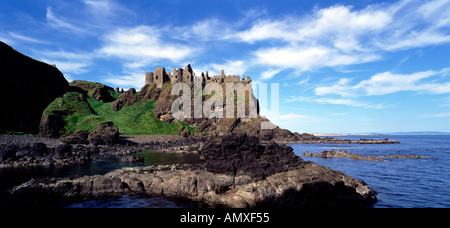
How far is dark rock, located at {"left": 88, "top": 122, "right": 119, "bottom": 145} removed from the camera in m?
68.4

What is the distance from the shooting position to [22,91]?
94125 mm

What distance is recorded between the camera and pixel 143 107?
447ft

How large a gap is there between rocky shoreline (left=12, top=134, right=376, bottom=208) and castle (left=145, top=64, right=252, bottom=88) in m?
123

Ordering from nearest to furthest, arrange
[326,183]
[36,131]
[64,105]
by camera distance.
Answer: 1. [326,183]
2. [36,131]
3. [64,105]

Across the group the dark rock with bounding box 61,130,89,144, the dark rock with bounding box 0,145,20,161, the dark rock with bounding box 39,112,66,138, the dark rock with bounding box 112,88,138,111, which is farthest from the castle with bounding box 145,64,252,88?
the dark rock with bounding box 0,145,20,161

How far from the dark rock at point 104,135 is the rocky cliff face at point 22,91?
30134 millimetres

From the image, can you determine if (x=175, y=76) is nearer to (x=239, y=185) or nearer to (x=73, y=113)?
(x=73, y=113)

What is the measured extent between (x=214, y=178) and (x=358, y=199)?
40.9ft

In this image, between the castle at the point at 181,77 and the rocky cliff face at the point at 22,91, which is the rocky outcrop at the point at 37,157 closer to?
the rocky cliff face at the point at 22,91

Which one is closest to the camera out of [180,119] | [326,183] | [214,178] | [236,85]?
[326,183]

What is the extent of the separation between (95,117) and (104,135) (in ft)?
87.6

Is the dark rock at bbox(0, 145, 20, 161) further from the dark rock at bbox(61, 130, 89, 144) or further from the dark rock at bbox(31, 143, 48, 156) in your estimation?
the dark rock at bbox(61, 130, 89, 144)
